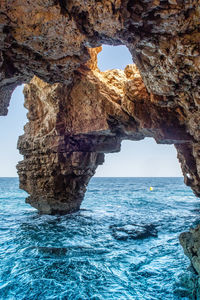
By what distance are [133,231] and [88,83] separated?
911cm

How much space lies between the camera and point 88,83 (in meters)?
11.1

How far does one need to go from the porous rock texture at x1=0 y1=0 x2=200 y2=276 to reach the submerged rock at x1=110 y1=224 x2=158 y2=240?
14.5 feet

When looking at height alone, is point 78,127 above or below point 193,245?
above

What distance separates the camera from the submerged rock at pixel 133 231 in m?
10.5

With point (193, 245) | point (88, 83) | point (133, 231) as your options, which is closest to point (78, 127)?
point (88, 83)

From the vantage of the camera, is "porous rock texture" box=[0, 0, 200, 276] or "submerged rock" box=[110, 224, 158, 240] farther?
"submerged rock" box=[110, 224, 158, 240]

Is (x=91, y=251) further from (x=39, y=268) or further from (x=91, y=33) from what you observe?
(x=91, y=33)

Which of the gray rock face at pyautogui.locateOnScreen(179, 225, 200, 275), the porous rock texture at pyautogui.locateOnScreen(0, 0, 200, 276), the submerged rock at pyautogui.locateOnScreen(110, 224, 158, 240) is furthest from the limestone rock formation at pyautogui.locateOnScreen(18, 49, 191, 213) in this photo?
the gray rock face at pyautogui.locateOnScreen(179, 225, 200, 275)

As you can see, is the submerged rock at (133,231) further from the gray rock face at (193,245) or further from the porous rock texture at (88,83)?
the gray rock face at (193,245)

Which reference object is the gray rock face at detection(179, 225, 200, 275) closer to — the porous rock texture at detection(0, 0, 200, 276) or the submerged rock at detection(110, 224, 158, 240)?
the porous rock texture at detection(0, 0, 200, 276)

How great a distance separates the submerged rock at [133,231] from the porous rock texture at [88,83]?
14.5ft

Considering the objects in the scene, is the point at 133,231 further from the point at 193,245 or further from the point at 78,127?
the point at 78,127

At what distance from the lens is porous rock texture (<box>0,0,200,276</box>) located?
16.2ft

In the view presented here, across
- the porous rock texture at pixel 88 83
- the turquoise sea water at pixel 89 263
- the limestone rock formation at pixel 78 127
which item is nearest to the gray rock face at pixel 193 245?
the turquoise sea water at pixel 89 263
